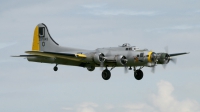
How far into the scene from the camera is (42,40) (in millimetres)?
58156

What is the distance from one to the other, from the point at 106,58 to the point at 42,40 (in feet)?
33.7

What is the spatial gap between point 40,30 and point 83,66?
792cm

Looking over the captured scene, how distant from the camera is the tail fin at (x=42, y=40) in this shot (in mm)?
57750

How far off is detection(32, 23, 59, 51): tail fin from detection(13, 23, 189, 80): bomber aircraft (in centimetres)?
211

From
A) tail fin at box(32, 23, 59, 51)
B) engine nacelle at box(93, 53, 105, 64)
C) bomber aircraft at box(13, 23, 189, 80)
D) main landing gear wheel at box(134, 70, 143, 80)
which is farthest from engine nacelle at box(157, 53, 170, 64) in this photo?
tail fin at box(32, 23, 59, 51)

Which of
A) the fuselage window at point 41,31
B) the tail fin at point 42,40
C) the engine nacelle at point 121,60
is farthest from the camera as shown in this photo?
the fuselage window at point 41,31

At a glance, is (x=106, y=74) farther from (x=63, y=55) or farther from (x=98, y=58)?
(x=63, y=55)

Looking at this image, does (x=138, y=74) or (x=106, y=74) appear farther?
(x=138, y=74)

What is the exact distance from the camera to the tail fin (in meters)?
57.8

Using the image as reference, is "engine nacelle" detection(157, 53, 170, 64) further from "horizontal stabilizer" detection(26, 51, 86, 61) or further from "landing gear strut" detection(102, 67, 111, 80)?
"horizontal stabilizer" detection(26, 51, 86, 61)

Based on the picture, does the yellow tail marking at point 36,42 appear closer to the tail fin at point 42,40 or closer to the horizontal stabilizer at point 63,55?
the tail fin at point 42,40

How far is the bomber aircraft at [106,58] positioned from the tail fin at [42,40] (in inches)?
83.0

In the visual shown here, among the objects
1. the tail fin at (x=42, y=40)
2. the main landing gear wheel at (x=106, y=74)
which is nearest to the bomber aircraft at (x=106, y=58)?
the main landing gear wheel at (x=106, y=74)

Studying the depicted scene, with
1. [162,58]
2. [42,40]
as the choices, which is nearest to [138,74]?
[162,58]
